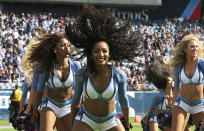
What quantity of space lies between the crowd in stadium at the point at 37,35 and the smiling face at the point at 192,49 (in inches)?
415

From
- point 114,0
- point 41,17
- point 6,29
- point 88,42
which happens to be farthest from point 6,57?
point 88,42

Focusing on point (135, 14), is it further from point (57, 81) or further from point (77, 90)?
point (77, 90)

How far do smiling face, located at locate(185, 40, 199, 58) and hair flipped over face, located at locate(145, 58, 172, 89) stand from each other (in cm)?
199

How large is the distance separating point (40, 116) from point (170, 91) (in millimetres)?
3308

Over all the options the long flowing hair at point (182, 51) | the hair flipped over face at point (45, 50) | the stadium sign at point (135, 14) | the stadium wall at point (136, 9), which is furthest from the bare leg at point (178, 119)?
the stadium sign at point (135, 14)

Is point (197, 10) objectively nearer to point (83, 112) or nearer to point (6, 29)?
point (6, 29)

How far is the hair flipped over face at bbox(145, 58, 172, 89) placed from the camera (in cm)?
945

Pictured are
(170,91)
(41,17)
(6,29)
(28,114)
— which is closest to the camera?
(28,114)

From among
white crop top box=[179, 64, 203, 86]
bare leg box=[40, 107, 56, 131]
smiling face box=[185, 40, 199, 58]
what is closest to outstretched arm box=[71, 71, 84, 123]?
bare leg box=[40, 107, 56, 131]

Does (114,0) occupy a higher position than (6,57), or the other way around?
(114,0)

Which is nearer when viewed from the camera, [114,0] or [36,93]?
[36,93]

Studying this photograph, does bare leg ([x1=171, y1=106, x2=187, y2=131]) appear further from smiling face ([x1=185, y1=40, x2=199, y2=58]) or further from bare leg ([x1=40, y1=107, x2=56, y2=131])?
bare leg ([x1=40, y1=107, x2=56, y2=131])

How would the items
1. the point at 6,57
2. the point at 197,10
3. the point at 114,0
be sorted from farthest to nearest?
the point at 197,10 < the point at 114,0 < the point at 6,57

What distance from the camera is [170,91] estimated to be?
938 centimetres
